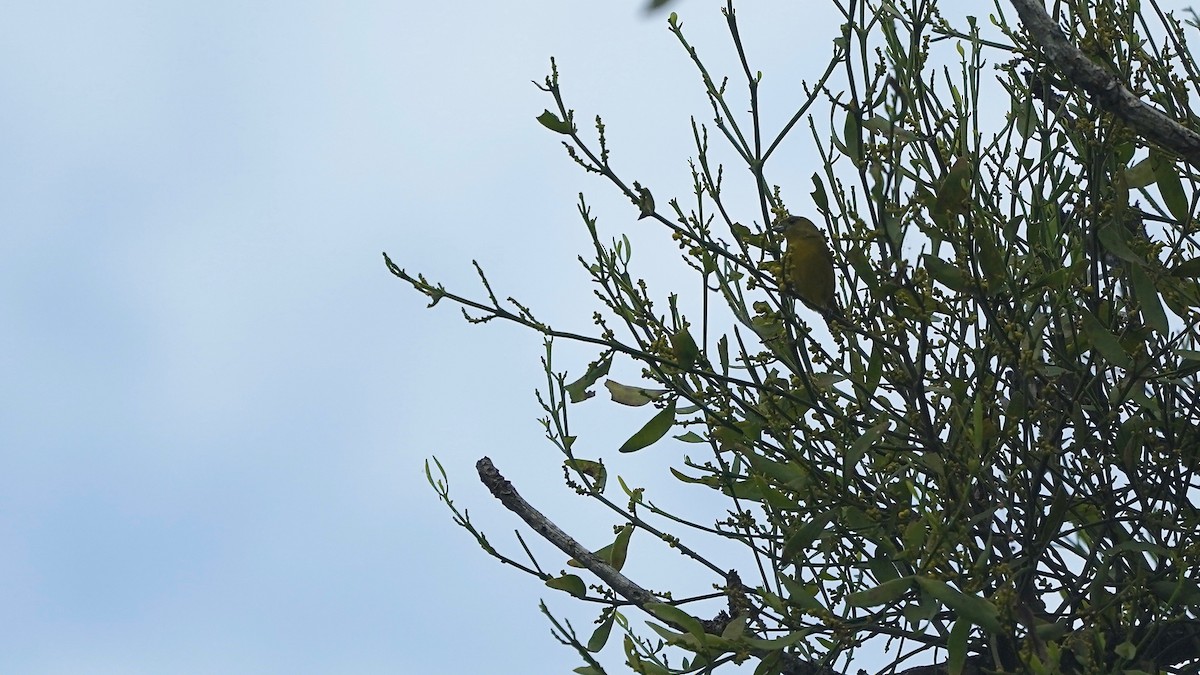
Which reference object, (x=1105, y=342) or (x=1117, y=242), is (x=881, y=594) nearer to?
(x=1105, y=342)

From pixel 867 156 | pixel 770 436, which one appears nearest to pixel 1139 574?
pixel 770 436

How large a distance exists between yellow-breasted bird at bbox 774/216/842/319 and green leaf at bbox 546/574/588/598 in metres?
0.78

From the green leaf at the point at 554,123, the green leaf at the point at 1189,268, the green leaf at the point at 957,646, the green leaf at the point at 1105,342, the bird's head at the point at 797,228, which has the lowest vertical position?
the green leaf at the point at 957,646

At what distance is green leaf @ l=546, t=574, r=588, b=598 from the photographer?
2740mm

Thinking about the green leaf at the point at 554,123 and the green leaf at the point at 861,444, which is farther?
the green leaf at the point at 554,123

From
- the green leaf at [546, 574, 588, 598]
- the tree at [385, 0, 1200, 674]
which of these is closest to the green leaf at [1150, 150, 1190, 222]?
the tree at [385, 0, 1200, 674]

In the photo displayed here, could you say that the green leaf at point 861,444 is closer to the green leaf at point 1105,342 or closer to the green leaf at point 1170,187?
the green leaf at point 1105,342

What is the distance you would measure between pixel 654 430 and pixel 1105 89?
3.41 feet

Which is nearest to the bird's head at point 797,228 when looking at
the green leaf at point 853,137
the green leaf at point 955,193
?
the green leaf at point 853,137

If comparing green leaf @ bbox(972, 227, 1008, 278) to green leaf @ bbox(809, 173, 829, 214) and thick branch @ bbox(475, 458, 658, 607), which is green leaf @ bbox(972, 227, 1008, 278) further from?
thick branch @ bbox(475, 458, 658, 607)

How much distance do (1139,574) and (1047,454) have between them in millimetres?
300

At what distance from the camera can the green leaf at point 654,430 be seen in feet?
8.43

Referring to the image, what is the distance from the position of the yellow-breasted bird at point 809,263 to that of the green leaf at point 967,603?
597 millimetres

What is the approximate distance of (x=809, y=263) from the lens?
2.42 metres
